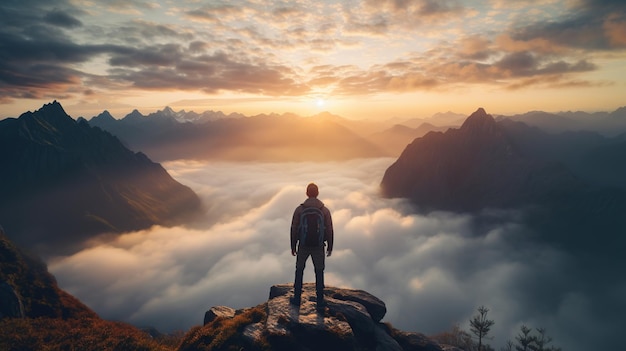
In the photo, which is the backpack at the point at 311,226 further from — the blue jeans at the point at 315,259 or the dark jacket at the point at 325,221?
the blue jeans at the point at 315,259

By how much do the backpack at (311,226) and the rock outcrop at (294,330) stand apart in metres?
3.73

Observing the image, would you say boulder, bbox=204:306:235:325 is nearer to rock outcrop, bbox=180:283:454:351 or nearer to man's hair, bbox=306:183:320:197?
rock outcrop, bbox=180:283:454:351

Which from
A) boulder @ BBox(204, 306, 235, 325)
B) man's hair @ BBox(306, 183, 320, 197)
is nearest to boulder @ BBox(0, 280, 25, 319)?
boulder @ BBox(204, 306, 235, 325)

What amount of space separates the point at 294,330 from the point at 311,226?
15.7ft

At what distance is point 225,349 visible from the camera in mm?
12336

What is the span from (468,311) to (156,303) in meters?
188

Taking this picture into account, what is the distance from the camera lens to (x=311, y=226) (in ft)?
48.2

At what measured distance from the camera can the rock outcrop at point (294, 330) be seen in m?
12.6

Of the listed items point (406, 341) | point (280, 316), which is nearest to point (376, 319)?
point (406, 341)

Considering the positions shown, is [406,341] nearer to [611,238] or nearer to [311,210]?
[311,210]

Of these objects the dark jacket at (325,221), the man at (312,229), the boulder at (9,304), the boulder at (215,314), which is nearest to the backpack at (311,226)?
the man at (312,229)

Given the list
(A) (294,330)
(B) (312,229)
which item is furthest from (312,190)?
(A) (294,330)

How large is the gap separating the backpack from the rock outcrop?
3.73 metres

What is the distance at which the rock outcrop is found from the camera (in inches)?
497
